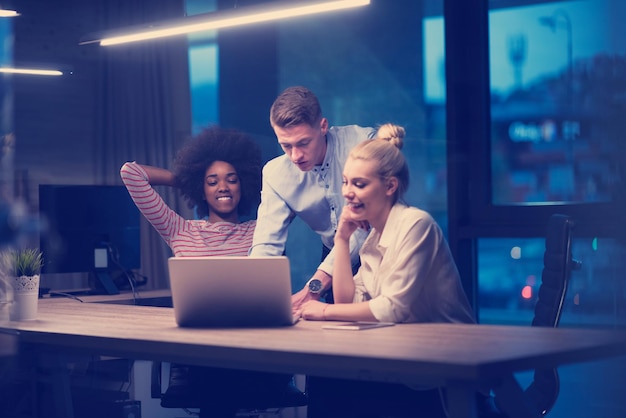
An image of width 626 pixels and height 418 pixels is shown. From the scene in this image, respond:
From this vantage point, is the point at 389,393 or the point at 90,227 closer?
the point at 389,393

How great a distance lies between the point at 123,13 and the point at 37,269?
2.78 m

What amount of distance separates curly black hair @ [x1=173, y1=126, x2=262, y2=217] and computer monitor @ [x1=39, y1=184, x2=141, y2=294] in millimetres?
551

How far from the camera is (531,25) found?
4273mm

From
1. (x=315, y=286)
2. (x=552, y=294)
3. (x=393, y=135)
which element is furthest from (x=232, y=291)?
(x=552, y=294)

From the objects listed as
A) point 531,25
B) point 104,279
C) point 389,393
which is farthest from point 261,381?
point 531,25

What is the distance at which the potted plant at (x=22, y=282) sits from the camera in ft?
9.52

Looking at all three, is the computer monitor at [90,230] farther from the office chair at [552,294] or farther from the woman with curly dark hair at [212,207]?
the office chair at [552,294]

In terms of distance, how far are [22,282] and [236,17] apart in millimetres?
1243

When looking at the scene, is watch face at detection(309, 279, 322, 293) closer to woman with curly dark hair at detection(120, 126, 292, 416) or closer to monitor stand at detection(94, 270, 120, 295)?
woman with curly dark hair at detection(120, 126, 292, 416)

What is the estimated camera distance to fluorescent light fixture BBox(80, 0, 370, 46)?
299cm

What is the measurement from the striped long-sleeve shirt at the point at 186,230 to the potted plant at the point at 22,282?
80 centimetres

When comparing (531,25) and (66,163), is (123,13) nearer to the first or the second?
(66,163)

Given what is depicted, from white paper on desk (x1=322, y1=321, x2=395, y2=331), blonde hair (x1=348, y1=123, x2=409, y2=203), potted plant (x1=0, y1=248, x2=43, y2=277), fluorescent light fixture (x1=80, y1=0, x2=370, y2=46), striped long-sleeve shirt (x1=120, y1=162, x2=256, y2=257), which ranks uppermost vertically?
fluorescent light fixture (x1=80, y1=0, x2=370, y2=46)

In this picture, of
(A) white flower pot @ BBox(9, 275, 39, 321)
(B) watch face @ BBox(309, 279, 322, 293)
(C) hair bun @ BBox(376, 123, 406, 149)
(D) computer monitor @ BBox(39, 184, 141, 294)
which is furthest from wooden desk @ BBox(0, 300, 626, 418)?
(D) computer monitor @ BBox(39, 184, 141, 294)
